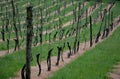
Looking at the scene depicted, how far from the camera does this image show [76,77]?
33.1m

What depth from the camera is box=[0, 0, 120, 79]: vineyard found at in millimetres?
34000

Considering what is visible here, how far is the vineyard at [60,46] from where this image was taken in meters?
34.0

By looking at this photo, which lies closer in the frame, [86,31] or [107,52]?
[107,52]

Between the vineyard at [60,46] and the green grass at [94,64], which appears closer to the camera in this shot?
the green grass at [94,64]

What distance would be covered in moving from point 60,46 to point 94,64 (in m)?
12.0

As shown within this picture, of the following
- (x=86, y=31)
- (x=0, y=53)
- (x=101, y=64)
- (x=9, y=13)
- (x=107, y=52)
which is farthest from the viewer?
(x=9, y=13)

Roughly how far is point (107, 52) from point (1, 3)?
4998 cm

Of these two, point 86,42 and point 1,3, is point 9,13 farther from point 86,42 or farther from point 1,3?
point 86,42

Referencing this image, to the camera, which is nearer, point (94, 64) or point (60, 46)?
point (94, 64)

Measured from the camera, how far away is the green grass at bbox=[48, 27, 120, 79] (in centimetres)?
3366

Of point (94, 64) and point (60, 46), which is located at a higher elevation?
point (94, 64)

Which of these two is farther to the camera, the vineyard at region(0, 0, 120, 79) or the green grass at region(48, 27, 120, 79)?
the vineyard at region(0, 0, 120, 79)

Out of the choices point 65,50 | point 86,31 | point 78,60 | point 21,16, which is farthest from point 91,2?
point 78,60

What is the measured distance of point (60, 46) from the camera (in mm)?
49000
